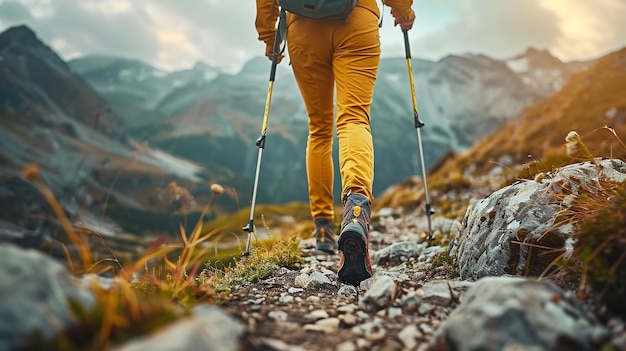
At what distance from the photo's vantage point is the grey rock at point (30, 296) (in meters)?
1.55

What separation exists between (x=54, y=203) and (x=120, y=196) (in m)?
186

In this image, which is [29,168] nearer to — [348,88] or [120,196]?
[348,88]

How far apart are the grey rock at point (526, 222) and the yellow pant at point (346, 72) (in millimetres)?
1139

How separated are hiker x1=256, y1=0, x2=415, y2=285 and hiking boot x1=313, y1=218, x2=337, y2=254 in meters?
0.68

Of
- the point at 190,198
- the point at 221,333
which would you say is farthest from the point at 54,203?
the point at 190,198

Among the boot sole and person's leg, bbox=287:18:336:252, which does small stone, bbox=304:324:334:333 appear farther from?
person's leg, bbox=287:18:336:252

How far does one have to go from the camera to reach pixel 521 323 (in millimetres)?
1885

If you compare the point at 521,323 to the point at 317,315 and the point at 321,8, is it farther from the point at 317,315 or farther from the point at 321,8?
the point at 321,8

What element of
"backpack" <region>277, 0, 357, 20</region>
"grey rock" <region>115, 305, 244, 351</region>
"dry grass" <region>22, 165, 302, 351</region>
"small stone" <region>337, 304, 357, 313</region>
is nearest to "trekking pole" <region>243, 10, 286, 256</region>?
"backpack" <region>277, 0, 357, 20</region>

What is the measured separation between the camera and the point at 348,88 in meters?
4.27

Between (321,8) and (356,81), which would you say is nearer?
(321,8)

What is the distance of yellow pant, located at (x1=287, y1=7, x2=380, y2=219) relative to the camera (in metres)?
4.10

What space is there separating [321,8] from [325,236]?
9.95 feet

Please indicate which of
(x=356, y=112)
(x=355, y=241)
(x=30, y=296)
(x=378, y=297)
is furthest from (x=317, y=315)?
(x=356, y=112)
